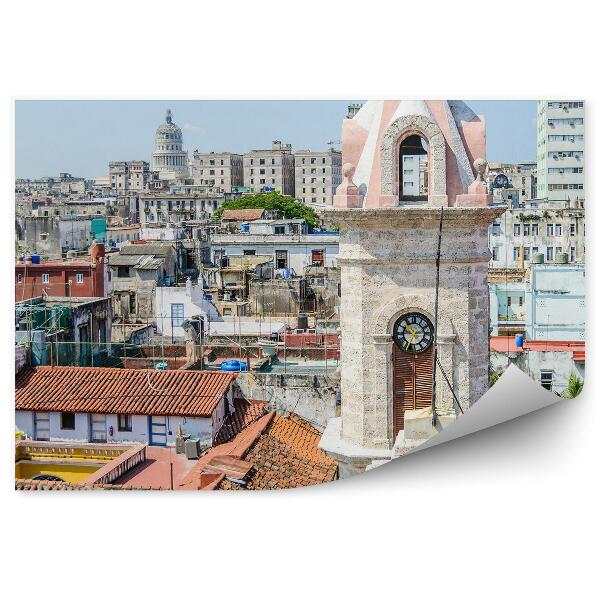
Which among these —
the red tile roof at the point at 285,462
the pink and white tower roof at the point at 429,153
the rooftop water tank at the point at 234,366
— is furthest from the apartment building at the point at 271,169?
the red tile roof at the point at 285,462

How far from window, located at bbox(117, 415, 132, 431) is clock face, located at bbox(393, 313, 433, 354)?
302 cm

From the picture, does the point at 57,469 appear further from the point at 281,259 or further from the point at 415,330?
the point at 281,259

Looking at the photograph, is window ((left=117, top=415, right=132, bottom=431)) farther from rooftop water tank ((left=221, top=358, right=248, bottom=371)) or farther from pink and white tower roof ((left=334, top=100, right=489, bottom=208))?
pink and white tower roof ((left=334, top=100, right=489, bottom=208))

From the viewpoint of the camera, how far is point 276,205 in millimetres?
22344

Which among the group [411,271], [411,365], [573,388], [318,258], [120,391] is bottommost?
[573,388]

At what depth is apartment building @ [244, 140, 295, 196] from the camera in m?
16.0

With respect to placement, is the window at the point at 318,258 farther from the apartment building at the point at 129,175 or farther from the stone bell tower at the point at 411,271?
the stone bell tower at the point at 411,271

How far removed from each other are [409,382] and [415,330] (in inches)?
20.5

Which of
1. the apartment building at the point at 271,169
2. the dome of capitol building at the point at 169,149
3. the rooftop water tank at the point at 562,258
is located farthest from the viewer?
the rooftop water tank at the point at 562,258

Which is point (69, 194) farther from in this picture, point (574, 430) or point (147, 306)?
point (574, 430)

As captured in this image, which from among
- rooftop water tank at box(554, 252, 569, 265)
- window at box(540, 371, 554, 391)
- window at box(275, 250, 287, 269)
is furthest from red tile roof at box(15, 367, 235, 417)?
window at box(275, 250, 287, 269)

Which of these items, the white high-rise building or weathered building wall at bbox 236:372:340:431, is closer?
weathered building wall at bbox 236:372:340:431

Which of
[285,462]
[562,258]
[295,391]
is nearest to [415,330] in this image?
[285,462]

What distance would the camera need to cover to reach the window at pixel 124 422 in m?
11.8
